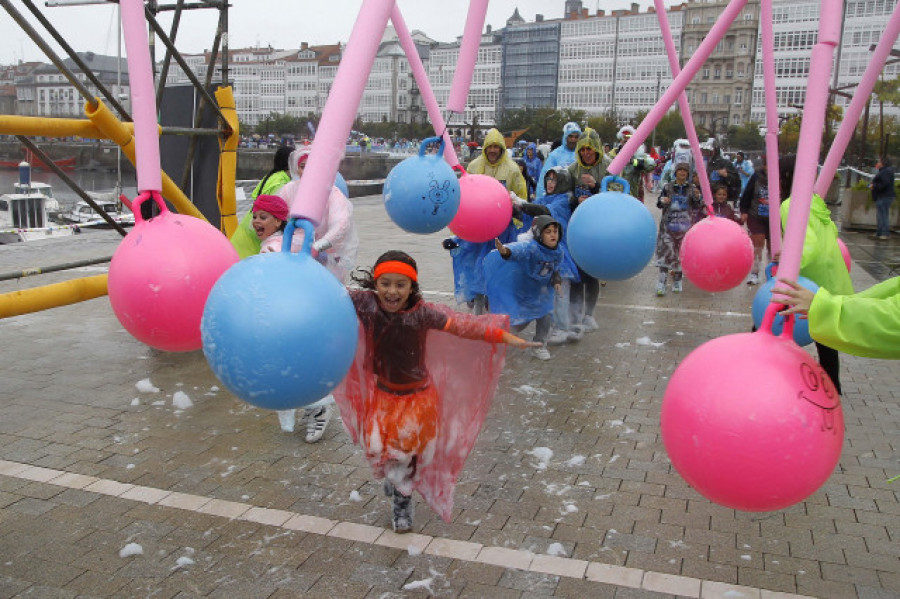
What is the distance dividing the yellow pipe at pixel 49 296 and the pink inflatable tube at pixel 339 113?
2024mm

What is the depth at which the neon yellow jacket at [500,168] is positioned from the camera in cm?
751

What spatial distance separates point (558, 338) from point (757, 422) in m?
5.63

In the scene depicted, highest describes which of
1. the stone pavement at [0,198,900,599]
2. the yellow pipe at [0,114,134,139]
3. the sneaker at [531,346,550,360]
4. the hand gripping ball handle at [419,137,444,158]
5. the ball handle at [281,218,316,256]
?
the yellow pipe at [0,114,134,139]

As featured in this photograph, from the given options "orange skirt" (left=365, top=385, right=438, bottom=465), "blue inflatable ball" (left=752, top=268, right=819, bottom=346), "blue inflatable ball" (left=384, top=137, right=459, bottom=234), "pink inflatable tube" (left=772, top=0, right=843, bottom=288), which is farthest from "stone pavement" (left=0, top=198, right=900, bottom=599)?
"pink inflatable tube" (left=772, top=0, right=843, bottom=288)

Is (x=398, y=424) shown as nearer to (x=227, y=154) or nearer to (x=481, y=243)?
(x=227, y=154)

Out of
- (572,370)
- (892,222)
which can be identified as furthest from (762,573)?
(892,222)

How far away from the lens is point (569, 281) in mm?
7859

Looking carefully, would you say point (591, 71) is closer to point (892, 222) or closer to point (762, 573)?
point (892, 222)

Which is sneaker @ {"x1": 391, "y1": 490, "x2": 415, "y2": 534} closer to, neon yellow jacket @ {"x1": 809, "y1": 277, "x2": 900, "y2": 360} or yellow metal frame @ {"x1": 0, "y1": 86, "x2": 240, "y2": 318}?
yellow metal frame @ {"x1": 0, "y1": 86, "x2": 240, "y2": 318}

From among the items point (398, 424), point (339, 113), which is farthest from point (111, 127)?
point (398, 424)

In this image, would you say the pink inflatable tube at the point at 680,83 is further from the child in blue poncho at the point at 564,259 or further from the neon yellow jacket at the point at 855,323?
the child in blue poncho at the point at 564,259

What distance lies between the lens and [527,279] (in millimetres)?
7086

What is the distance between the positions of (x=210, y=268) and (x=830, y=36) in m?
1.75

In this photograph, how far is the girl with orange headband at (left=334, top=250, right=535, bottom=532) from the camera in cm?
369
